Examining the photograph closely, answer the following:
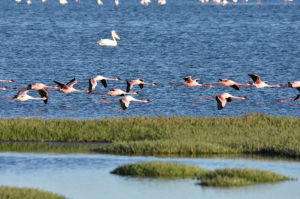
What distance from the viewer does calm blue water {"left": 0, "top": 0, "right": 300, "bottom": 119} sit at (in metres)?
32.8

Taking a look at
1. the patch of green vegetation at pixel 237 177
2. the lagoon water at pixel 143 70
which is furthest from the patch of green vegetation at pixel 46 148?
the patch of green vegetation at pixel 237 177

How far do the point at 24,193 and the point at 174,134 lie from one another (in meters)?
7.28

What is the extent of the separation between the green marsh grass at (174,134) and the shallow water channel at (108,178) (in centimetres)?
72

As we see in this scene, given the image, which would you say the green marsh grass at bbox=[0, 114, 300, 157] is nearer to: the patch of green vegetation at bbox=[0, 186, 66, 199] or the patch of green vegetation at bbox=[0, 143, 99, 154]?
the patch of green vegetation at bbox=[0, 143, 99, 154]

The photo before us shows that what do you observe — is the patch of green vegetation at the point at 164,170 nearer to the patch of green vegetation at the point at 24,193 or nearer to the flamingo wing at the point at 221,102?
the patch of green vegetation at the point at 24,193

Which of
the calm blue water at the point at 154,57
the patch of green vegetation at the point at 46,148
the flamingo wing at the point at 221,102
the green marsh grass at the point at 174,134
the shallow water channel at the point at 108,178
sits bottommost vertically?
the shallow water channel at the point at 108,178

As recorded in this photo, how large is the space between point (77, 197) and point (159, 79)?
1072 inches

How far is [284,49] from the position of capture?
5744cm

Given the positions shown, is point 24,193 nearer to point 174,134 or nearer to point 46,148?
point 46,148

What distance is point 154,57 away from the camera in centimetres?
5250

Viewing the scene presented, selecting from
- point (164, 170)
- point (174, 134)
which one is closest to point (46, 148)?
point (174, 134)

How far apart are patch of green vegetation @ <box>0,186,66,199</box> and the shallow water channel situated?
71 centimetres

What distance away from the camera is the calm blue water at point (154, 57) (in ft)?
108

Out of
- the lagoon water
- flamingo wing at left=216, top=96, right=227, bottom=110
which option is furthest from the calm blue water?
flamingo wing at left=216, top=96, right=227, bottom=110
